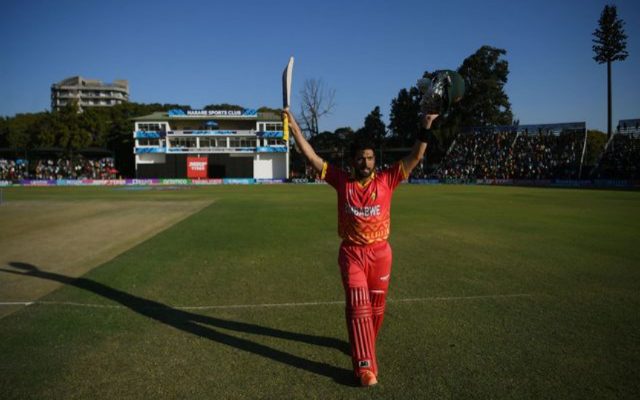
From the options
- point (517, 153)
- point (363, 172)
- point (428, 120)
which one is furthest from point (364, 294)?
point (517, 153)

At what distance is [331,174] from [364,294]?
1349 millimetres

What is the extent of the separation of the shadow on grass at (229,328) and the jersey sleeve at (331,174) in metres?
1.91

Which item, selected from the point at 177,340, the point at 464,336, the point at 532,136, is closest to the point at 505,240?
the point at 464,336

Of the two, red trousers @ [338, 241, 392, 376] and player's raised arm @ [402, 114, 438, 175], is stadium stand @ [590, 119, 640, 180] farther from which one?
red trousers @ [338, 241, 392, 376]

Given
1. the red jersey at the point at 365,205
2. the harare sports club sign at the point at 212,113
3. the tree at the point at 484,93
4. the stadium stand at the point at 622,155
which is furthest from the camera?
the harare sports club sign at the point at 212,113

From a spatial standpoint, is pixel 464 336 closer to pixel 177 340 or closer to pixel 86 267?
pixel 177 340

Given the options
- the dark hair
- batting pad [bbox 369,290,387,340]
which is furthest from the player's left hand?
batting pad [bbox 369,290,387,340]

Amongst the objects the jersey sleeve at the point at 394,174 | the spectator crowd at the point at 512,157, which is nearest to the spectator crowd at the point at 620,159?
the spectator crowd at the point at 512,157

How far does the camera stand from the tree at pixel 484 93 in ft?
219

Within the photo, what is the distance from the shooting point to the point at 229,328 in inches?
215

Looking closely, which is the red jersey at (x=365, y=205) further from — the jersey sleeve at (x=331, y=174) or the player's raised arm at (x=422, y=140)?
the player's raised arm at (x=422, y=140)

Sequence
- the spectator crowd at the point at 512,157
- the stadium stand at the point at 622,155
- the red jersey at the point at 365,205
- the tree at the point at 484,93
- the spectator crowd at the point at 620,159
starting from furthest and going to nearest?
the tree at the point at 484,93 < the spectator crowd at the point at 512,157 < the stadium stand at the point at 622,155 < the spectator crowd at the point at 620,159 < the red jersey at the point at 365,205

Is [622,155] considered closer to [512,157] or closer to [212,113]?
[512,157]

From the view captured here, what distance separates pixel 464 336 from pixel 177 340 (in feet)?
11.4
